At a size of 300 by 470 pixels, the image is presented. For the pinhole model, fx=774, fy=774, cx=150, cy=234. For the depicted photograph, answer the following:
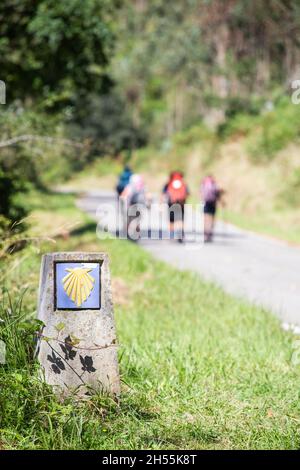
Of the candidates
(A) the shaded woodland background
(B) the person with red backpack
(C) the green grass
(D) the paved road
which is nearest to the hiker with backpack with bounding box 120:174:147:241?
(B) the person with red backpack

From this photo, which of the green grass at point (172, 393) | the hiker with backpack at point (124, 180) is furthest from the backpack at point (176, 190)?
the green grass at point (172, 393)

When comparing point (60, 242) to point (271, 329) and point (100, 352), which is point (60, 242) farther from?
point (100, 352)

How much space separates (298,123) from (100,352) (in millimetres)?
31081

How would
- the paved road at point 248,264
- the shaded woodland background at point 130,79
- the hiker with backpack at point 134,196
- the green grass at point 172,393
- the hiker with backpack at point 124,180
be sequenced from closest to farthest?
the green grass at point 172,393, the paved road at point 248,264, the shaded woodland background at point 130,79, the hiker with backpack at point 134,196, the hiker with backpack at point 124,180

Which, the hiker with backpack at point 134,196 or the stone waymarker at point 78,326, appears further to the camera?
→ the hiker with backpack at point 134,196

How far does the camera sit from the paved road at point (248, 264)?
11.3m

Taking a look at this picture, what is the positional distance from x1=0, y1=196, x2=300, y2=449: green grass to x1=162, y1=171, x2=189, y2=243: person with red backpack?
32.2 ft

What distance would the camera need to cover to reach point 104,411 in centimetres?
506

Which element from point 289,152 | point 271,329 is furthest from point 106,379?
point 289,152

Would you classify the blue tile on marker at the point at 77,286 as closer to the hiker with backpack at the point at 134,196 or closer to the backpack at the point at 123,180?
the hiker with backpack at the point at 134,196

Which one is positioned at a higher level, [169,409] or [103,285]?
[103,285]

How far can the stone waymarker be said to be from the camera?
5.07 m

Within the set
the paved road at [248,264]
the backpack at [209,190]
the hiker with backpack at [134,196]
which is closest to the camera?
the paved road at [248,264]

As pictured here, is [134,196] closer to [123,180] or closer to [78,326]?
[123,180]
